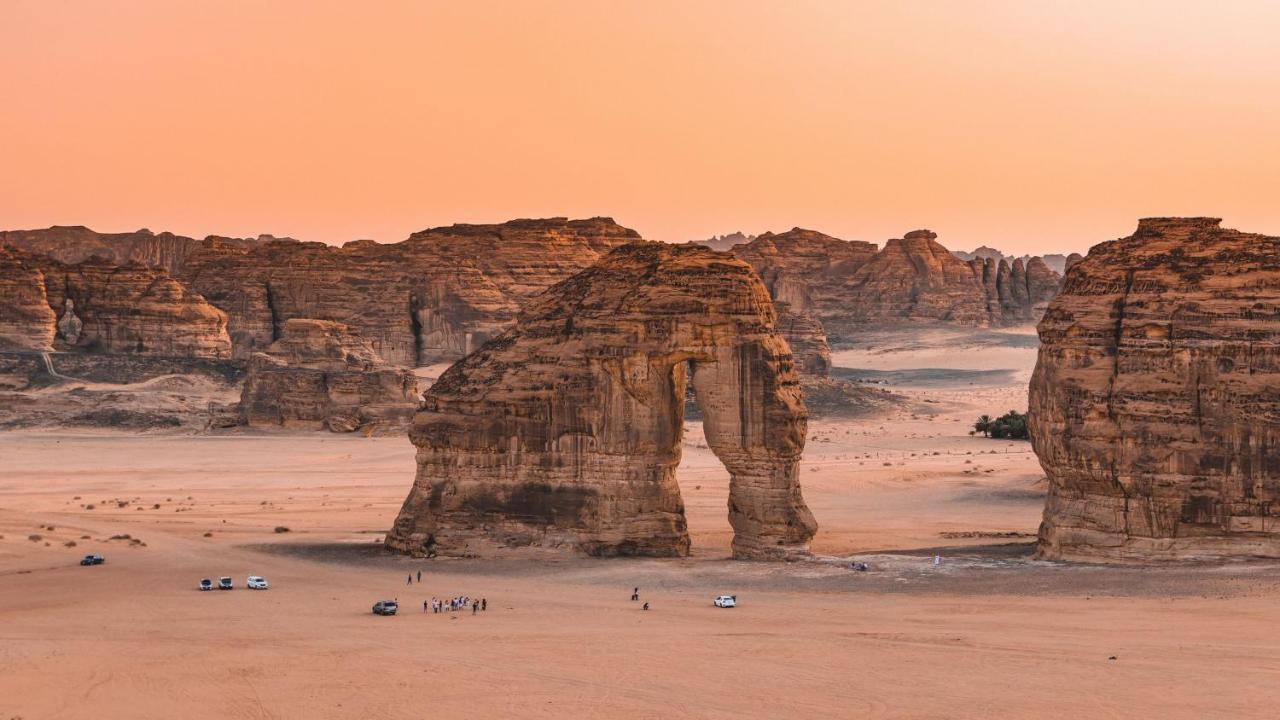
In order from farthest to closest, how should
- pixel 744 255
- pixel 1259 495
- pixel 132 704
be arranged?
pixel 744 255 < pixel 1259 495 < pixel 132 704

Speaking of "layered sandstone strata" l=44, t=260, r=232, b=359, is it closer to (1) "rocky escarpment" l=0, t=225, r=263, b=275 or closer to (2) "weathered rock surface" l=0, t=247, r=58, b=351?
(2) "weathered rock surface" l=0, t=247, r=58, b=351

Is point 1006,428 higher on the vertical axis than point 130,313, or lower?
lower

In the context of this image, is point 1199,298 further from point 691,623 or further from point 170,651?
point 170,651

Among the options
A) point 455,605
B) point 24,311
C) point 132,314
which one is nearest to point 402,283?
point 132,314

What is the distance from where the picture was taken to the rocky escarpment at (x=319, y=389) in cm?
7212

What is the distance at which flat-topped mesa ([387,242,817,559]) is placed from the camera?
1385 inches

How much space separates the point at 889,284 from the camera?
484 ft

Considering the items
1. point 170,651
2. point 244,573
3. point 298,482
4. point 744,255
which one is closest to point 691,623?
point 170,651

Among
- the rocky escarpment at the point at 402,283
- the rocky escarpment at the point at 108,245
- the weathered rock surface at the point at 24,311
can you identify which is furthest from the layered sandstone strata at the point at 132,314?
the rocky escarpment at the point at 108,245

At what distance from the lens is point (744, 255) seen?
149 metres

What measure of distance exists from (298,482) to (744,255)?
96.5m

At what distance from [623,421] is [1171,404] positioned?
11.3m

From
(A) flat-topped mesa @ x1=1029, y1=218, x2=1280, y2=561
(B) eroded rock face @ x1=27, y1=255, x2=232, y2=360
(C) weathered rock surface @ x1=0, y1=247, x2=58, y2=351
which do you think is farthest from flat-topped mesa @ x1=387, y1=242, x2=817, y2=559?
(C) weathered rock surface @ x1=0, y1=247, x2=58, y2=351

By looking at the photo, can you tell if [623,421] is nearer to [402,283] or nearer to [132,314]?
[132,314]
